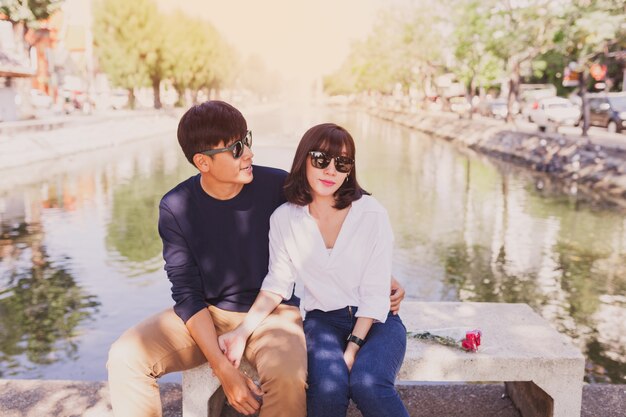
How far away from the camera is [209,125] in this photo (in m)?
3.30

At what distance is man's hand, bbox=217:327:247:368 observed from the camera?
123 inches

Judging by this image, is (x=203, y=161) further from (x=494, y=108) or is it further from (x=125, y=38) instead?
(x=125, y=38)

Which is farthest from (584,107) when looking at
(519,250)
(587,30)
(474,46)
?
(519,250)

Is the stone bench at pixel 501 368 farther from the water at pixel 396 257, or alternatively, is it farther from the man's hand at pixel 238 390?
the water at pixel 396 257

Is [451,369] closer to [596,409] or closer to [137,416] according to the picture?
[596,409]

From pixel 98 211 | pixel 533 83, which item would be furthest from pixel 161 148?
pixel 533 83

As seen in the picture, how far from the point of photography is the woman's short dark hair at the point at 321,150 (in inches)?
132

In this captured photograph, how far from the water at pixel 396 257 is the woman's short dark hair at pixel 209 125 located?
326cm

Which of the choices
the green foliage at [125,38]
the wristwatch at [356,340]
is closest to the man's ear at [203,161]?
the wristwatch at [356,340]

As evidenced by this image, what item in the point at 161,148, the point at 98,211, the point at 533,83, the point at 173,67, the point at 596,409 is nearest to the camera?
the point at 596,409

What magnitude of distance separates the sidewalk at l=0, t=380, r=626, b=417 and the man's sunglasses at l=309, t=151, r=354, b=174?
1.51 metres

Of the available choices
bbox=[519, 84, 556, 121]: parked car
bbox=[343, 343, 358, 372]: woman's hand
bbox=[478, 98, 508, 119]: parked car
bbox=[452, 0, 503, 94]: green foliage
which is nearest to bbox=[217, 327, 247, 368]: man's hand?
bbox=[343, 343, 358, 372]: woman's hand

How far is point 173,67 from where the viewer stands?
53.4m

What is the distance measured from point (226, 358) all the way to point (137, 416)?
1.54 feet
